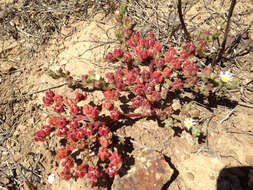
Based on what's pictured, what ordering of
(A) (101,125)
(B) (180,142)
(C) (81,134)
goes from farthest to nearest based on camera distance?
(B) (180,142) → (A) (101,125) → (C) (81,134)

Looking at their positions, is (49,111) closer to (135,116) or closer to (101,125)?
(101,125)

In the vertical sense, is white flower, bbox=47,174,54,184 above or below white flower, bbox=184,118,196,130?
below

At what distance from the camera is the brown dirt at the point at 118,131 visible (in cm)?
253

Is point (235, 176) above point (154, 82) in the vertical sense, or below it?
below

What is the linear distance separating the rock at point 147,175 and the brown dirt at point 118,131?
0.64ft

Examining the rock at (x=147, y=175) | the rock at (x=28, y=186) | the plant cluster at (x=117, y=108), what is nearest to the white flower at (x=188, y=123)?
the plant cluster at (x=117, y=108)

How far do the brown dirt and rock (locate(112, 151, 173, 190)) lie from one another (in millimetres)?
196

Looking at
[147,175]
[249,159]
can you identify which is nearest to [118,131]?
[147,175]

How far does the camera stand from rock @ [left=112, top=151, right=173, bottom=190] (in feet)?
7.78

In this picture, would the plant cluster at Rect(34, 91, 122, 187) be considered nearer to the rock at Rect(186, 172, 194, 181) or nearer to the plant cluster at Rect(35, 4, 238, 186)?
the plant cluster at Rect(35, 4, 238, 186)

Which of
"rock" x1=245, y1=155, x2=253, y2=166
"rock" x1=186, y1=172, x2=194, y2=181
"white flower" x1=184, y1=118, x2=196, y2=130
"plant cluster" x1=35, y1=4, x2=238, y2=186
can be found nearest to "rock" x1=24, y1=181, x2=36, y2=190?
"plant cluster" x1=35, y1=4, x2=238, y2=186

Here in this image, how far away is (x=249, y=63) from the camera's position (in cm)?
317

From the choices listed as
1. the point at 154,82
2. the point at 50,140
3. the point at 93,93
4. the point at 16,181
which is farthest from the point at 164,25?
the point at 16,181

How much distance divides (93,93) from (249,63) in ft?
8.31
